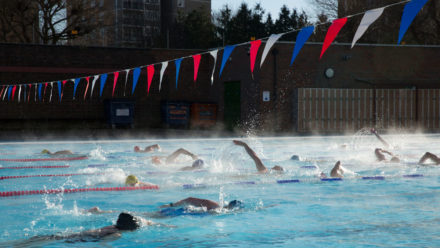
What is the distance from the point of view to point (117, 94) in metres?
25.1

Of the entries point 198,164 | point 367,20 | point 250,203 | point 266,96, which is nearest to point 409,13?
point 367,20

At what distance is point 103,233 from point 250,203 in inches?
113

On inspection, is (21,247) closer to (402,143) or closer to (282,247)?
(282,247)

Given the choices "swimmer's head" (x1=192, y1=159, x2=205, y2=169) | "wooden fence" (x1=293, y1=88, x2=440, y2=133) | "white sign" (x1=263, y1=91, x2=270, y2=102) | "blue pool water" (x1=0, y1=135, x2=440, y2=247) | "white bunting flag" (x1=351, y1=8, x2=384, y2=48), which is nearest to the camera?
"blue pool water" (x1=0, y1=135, x2=440, y2=247)

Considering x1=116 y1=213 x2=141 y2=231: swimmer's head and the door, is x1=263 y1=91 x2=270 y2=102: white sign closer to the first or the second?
the door

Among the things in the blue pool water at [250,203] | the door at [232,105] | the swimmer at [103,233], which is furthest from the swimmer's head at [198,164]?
the door at [232,105]

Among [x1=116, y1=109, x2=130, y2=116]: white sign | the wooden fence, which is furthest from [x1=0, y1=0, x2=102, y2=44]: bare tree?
the wooden fence

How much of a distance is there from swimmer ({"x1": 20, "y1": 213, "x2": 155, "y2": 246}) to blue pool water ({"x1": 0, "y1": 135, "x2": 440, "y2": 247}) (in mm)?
83

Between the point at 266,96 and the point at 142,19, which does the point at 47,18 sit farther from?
the point at 142,19

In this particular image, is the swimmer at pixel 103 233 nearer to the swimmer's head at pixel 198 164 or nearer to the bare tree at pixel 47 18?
the swimmer's head at pixel 198 164

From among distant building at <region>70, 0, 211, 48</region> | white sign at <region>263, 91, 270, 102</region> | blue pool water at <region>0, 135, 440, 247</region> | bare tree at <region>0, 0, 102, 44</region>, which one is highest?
distant building at <region>70, 0, 211, 48</region>

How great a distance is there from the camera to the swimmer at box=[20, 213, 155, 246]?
553 centimetres

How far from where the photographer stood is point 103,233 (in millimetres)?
5555

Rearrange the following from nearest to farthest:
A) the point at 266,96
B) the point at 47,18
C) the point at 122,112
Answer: the point at 266,96 < the point at 122,112 < the point at 47,18
